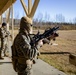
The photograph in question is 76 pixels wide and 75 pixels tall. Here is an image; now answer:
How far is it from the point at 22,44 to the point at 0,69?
430cm

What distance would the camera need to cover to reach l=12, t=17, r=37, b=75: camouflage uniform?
10.6 feet

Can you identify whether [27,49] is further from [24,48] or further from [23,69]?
[23,69]

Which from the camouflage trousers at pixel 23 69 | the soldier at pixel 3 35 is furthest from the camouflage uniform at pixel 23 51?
the soldier at pixel 3 35

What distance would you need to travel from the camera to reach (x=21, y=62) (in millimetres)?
3367

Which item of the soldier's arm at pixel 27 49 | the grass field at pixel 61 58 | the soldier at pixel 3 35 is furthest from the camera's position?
the soldier at pixel 3 35

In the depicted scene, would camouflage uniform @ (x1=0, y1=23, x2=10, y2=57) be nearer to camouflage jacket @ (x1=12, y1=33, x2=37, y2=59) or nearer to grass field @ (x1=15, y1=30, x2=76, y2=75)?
grass field @ (x1=15, y1=30, x2=76, y2=75)

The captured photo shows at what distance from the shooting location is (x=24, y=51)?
3211mm

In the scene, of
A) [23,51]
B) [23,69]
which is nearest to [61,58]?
[23,69]

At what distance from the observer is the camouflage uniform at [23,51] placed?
3.22m

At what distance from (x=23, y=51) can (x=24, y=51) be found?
0.02 m

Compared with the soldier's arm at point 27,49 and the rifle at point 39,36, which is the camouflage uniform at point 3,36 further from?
the soldier's arm at point 27,49

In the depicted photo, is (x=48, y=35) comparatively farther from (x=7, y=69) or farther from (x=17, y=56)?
(x=7, y=69)

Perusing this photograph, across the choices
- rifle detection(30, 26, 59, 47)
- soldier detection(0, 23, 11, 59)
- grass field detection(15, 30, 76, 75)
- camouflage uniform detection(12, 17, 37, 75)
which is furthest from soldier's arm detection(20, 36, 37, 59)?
soldier detection(0, 23, 11, 59)

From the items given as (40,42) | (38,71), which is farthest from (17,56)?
(38,71)
